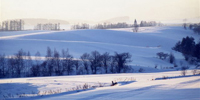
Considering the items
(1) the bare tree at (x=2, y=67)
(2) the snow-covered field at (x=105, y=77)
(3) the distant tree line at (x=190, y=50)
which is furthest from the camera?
(3) the distant tree line at (x=190, y=50)

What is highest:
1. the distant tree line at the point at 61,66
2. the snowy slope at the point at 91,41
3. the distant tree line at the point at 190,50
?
the snowy slope at the point at 91,41

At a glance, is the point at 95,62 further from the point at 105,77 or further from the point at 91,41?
the point at 91,41

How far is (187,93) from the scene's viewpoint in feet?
31.3

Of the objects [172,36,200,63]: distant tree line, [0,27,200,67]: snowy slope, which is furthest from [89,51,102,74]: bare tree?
[172,36,200,63]: distant tree line

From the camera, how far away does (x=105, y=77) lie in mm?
20844

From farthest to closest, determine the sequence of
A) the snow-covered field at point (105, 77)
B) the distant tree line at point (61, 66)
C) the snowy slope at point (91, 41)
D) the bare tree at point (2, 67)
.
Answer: the snowy slope at point (91, 41) < the distant tree line at point (61, 66) < the bare tree at point (2, 67) < the snow-covered field at point (105, 77)

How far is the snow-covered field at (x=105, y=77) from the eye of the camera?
10.2 m

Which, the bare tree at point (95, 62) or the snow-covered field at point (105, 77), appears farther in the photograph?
the bare tree at point (95, 62)

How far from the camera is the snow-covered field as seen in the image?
10.2m

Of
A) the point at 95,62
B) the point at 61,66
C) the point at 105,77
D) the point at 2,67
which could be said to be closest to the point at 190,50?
the point at 95,62

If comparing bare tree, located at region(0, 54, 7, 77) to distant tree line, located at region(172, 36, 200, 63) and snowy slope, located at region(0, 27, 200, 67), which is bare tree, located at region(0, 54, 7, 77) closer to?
snowy slope, located at region(0, 27, 200, 67)

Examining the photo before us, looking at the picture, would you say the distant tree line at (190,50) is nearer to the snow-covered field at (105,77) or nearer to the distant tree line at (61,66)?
the snow-covered field at (105,77)

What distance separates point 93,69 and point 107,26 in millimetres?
94785

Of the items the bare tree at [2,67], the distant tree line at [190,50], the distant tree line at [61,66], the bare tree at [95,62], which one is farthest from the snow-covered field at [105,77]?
the bare tree at [2,67]
